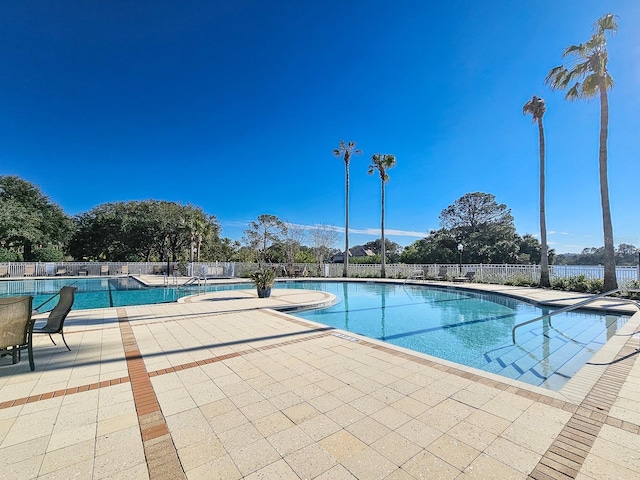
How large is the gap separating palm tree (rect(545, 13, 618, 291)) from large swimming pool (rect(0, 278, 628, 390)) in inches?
142

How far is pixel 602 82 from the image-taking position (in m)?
10.8

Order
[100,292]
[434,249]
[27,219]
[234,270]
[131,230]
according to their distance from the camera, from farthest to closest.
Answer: [434,249], [131,230], [27,219], [234,270], [100,292]

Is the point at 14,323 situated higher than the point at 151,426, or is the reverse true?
the point at 14,323

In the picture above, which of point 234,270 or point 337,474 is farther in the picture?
point 234,270

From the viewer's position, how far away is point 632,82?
35.4 ft

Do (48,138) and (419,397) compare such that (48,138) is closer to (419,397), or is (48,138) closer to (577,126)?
(419,397)

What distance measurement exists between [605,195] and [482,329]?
8.69 metres

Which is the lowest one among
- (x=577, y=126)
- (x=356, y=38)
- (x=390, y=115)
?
(x=577, y=126)

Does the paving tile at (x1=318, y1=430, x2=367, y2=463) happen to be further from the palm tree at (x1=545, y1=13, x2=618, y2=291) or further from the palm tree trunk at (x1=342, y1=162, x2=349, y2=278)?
the palm tree trunk at (x1=342, y1=162, x2=349, y2=278)

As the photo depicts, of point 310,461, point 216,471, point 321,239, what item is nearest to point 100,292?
point 321,239

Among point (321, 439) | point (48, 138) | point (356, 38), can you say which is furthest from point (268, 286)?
point (48, 138)

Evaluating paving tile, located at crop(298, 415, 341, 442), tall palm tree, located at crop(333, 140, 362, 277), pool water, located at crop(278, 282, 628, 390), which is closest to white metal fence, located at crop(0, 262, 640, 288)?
tall palm tree, located at crop(333, 140, 362, 277)

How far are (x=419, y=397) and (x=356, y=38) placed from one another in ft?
38.7

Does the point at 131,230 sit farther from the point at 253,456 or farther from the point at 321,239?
the point at 253,456
